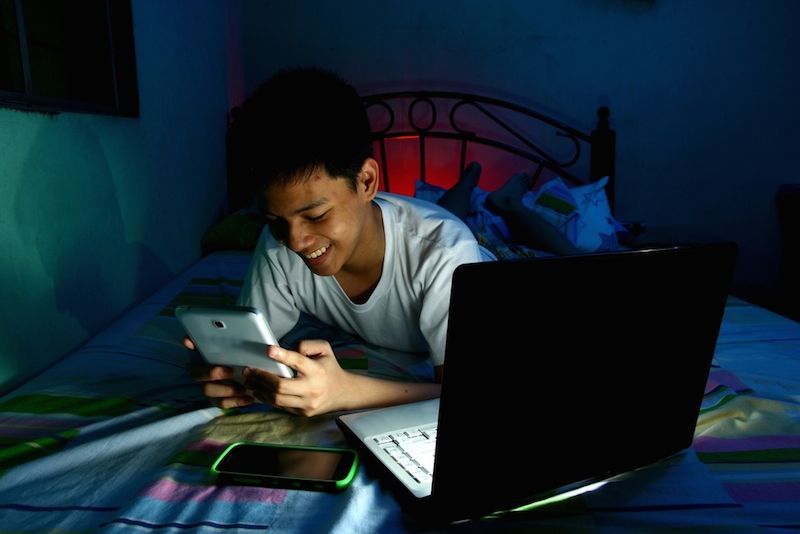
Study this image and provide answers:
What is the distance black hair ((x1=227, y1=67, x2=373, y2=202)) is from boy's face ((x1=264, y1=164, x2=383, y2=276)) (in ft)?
0.06

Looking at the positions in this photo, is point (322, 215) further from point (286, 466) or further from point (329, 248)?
point (286, 466)

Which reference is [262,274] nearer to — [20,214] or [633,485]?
[20,214]

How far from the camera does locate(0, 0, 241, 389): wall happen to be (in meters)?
1.20

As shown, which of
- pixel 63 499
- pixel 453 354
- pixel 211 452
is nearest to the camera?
pixel 453 354

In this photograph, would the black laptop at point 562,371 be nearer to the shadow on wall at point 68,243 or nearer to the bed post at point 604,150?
the shadow on wall at point 68,243

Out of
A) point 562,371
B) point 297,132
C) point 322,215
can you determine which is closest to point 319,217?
point 322,215

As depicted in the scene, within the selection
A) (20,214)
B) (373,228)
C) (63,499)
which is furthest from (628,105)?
(63,499)

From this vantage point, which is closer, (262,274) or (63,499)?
(63,499)

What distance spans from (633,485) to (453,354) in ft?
1.23

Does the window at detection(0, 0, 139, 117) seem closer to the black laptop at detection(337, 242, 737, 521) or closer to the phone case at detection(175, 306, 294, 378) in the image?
the phone case at detection(175, 306, 294, 378)

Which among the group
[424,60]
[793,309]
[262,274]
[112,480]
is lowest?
[793,309]

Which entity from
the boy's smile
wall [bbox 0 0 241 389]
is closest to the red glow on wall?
wall [bbox 0 0 241 389]

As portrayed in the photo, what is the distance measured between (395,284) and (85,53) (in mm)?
1284

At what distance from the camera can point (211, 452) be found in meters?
0.83
